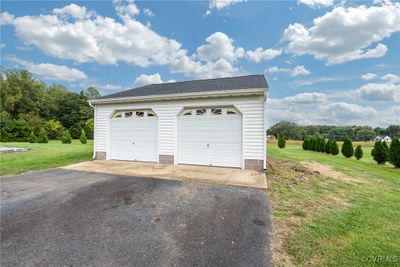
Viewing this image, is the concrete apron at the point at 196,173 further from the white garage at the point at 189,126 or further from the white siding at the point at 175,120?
the white siding at the point at 175,120

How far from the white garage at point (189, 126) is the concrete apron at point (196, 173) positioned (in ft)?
1.80

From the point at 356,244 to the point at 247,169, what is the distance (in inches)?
164

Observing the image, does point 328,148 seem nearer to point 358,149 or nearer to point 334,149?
point 334,149

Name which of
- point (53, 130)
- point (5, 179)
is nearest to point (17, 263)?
point (5, 179)

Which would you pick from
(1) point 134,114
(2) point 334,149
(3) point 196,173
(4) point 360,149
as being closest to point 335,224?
(3) point 196,173

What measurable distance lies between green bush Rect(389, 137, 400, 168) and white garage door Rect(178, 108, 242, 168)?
876cm

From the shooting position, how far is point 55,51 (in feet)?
66.9

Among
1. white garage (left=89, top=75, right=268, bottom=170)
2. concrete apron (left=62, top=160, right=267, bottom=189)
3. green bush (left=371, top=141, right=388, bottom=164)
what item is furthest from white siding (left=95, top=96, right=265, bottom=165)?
green bush (left=371, top=141, right=388, bottom=164)

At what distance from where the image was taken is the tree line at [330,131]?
5257 centimetres

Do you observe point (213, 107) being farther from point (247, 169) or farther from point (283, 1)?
point (283, 1)

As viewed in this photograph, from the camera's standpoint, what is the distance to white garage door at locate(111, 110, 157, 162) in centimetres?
784

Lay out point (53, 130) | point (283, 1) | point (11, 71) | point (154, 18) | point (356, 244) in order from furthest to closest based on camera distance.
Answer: point (11, 71) < point (53, 130) < point (154, 18) < point (283, 1) < point (356, 244)

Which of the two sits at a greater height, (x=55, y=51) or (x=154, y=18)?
(x=55, y=51)

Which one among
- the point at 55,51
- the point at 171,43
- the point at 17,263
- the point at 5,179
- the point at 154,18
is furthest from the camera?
the point at 55,51
